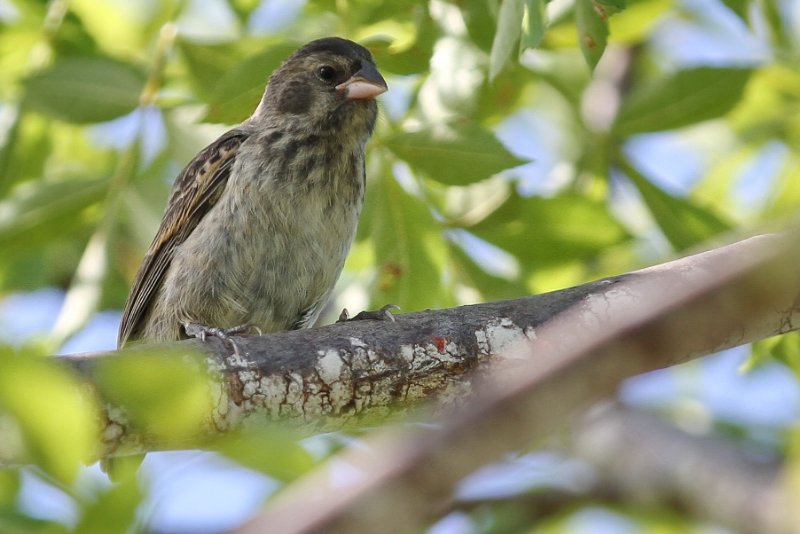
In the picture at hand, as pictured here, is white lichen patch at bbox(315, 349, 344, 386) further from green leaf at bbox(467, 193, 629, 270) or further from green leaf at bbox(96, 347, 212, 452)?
green leaf at bbox(96, 347, 212, 452)

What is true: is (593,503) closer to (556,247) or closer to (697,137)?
(556,247)

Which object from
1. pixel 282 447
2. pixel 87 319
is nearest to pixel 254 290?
pixel 87 319

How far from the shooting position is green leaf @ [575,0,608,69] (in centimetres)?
313

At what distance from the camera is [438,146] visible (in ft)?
12.6

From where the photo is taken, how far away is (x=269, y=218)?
4449 mm

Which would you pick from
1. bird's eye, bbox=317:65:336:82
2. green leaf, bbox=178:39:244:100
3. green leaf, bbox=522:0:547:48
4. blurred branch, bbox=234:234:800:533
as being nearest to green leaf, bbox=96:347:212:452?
blurred branch, bbox=234:234:800:533

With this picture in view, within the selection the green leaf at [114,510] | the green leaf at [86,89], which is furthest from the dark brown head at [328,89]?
the green leaf at [114,510]

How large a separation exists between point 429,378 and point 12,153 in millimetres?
2340

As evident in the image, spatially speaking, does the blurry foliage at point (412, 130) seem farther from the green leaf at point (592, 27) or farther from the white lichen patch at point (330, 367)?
the white lichen patch at point (330, 367)

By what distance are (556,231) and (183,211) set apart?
1669 mm

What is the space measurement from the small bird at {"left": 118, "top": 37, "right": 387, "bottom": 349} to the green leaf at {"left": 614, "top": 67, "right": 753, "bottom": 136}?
3.57ft

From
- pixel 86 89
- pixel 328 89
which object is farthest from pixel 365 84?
pixel 86 89

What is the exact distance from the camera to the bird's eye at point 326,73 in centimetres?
503

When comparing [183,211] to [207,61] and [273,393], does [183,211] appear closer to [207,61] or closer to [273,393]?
[207,61]
